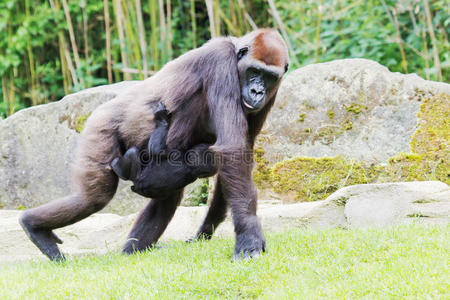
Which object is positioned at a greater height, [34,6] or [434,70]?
[34,6]

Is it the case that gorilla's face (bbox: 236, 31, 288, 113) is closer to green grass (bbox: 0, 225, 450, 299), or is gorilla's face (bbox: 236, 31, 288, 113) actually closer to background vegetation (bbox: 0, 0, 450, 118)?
green grass (bbox: 0, 225, 450, 299)

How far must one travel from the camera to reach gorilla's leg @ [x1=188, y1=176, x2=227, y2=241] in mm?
6344

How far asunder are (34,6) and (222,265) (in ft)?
32.8

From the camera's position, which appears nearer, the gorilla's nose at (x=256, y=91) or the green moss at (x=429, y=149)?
the gorilla's nose at (x=256, y=91)

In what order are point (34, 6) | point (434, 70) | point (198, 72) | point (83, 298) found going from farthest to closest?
point (34, 6) → point (434, 70) → point (198, 72) → point (83, 298)

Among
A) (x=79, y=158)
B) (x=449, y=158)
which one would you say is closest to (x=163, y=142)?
(x=79, y=158)

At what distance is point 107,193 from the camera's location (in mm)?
5883

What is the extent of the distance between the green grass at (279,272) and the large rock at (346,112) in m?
2.63

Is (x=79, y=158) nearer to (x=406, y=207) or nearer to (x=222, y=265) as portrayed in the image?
(x=222, y=265)

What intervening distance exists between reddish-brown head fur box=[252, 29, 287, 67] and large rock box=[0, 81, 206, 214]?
351cm

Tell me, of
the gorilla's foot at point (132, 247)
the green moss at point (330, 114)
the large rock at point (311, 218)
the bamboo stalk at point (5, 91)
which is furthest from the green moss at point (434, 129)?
the bamboo stalk at point (5, 91)

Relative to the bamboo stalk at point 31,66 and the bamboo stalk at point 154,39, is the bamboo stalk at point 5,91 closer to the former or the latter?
the bamboo stalk at point 31,66

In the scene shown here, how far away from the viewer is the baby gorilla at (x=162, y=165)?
5895mm

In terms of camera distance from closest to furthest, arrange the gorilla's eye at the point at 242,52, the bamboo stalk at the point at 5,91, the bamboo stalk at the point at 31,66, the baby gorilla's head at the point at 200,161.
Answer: the gorilla's eye at the point at 242,52
the baby gorilla's head at the point at 200,161
the bamboo stalk at the point at 31,66
the bamboo stalk at the point at 5,91
